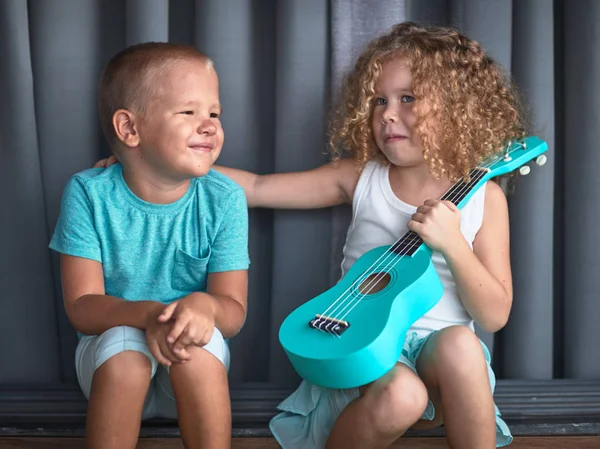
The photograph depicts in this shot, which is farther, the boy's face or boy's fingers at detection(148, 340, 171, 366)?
the boy's face

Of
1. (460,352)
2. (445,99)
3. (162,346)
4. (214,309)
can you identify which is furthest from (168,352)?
(445,99)

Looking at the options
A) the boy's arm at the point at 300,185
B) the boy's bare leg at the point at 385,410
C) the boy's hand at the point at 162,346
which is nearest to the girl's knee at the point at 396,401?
the boy's bare leg at the point at 385,410

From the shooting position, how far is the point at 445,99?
1417 mm

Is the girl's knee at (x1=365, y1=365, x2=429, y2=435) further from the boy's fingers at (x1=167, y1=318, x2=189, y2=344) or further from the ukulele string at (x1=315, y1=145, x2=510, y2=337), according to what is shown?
the boy's fingers at (x1=167, y1=318, x2=189, y2=344)

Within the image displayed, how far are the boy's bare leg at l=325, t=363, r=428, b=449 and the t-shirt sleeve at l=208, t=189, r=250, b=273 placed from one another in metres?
0.33

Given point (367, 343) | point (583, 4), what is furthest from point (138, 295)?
point (583, 4)

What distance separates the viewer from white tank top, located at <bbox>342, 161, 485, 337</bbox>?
4.64 ft

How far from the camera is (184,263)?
137 cm

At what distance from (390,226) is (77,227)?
1.96 feet

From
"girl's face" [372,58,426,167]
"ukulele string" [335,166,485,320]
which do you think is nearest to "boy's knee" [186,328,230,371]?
"ukulele string" [335,166,485,320]

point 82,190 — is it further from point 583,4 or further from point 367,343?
point 583,4

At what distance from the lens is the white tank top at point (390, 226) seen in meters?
1.41

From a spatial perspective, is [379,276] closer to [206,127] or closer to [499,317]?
[499,317]

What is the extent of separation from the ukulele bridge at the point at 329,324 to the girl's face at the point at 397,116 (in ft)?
1.25
